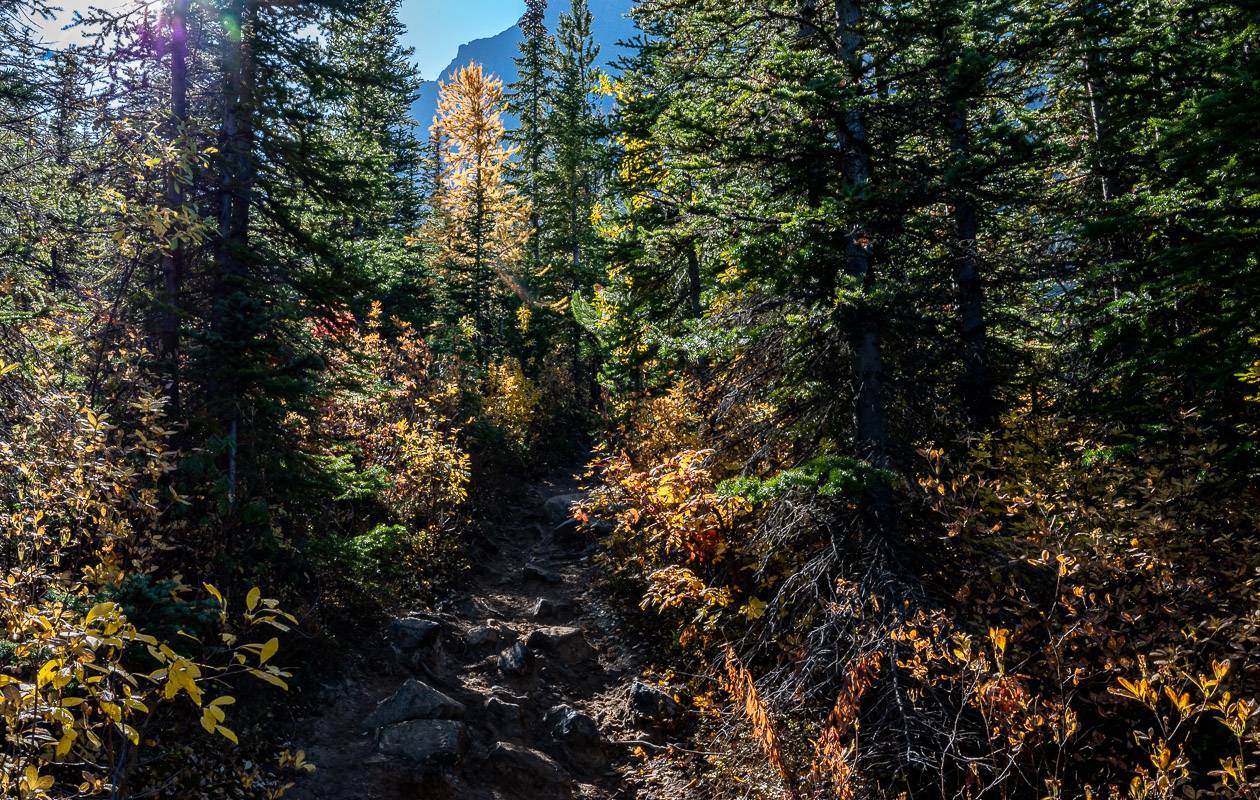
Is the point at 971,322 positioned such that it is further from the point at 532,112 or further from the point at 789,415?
the point at 532,112

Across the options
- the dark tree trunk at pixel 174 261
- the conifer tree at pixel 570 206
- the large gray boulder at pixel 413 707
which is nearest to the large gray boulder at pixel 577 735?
the large gray boulder at pixel 413 707

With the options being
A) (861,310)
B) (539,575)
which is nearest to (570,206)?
(539,575)

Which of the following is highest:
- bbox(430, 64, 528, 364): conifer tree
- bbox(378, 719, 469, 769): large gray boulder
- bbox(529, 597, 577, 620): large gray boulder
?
bbox(430, 64, 528, 364): conifer tree

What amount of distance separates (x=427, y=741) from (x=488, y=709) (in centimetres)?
123

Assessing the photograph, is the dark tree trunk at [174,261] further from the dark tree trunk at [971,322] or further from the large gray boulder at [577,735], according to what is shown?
the dark tree trunk at [971,322]

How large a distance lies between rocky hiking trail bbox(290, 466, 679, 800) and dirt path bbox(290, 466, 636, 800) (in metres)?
0.02

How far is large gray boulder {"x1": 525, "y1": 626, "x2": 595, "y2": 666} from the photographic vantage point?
10.5 m

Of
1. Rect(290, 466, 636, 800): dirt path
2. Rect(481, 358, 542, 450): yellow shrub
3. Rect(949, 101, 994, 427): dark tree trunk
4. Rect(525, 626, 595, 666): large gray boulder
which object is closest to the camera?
Rect(290, 466, 636, 800): dirt path

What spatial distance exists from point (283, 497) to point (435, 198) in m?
25.6

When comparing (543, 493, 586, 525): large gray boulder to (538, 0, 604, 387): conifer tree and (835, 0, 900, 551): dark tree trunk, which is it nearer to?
(835, 0, 900, 551): dark tree trunk

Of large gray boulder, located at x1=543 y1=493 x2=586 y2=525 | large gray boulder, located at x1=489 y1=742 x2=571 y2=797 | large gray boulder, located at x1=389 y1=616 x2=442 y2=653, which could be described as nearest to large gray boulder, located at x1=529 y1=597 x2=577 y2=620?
large gray boulder, located at x1=389 y1=616 x2=442 y2=653

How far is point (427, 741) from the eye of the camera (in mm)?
7551

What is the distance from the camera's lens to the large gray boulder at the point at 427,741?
24.3 feet

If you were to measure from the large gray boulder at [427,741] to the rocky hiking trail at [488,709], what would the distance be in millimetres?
11
